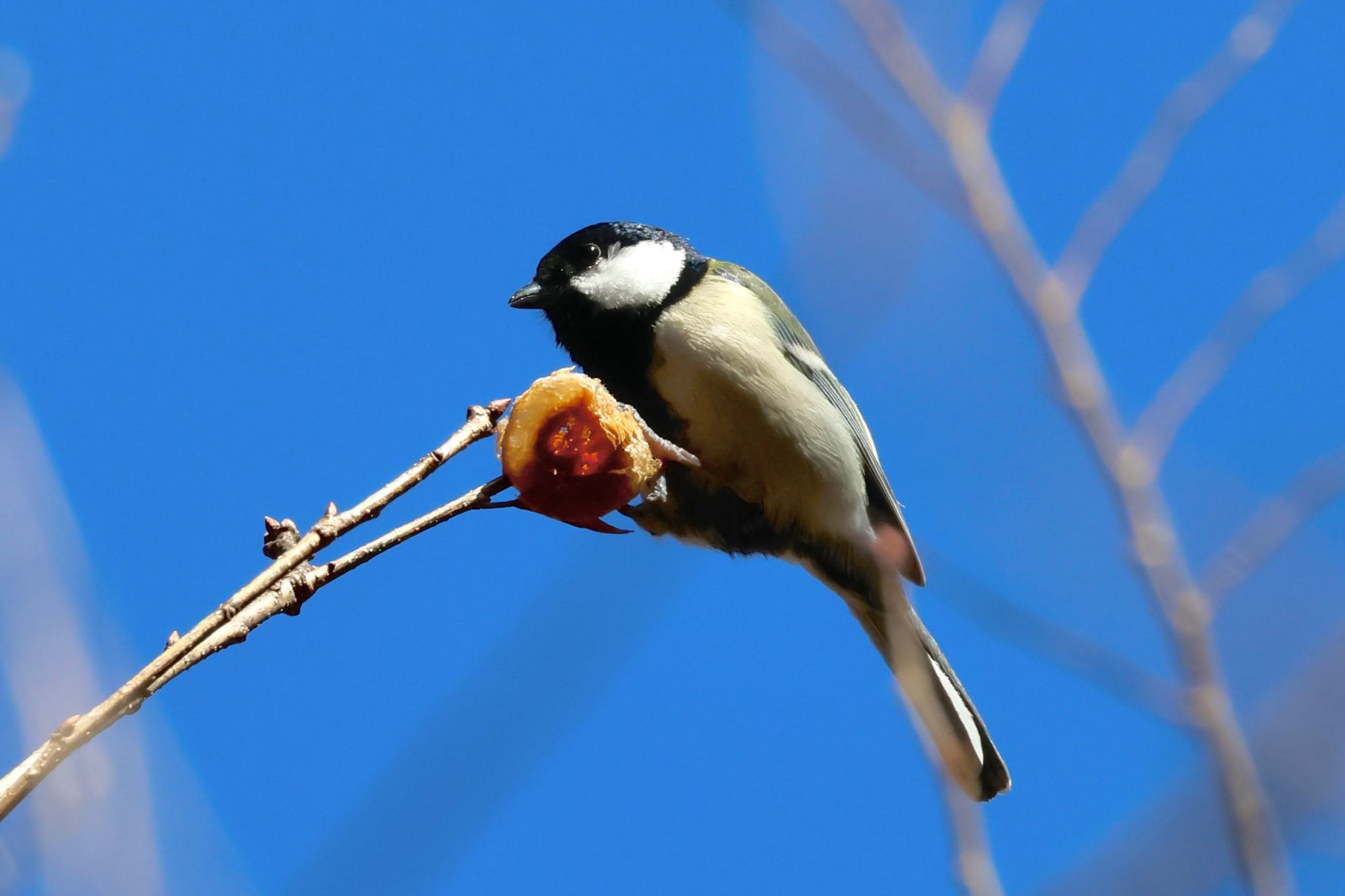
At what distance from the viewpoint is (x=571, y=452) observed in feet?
7.54

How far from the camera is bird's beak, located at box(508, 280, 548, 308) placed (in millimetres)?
3598

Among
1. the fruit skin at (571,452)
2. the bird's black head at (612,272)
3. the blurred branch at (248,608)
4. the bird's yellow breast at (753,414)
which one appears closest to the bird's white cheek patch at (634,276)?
the bird's black head at (612,272)

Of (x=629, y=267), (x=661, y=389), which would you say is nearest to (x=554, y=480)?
(x=661, y=389)

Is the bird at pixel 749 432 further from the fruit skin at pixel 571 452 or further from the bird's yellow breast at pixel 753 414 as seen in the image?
the fruit skin at pixel 571 452

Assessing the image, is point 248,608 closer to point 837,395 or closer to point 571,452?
point 571,452

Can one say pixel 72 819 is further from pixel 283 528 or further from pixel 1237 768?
pixel 1237 768

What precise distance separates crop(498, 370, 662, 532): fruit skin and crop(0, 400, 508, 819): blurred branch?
0.17 meters

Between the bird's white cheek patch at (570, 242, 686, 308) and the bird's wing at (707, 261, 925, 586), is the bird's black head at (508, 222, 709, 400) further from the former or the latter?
the bird's wing at (707, 261, 925, 586)

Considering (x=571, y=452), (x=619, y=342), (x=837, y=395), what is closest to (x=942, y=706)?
(x=837, y=395)

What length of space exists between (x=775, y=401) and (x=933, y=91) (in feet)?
4.31

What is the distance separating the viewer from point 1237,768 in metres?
1.29

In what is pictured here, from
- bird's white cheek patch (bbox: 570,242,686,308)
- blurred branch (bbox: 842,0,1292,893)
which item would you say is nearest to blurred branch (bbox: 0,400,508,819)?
blurred branch (bbox: 842,0,1292,893)

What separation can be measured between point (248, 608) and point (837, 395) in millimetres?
2569

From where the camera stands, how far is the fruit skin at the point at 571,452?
87.3 inches
